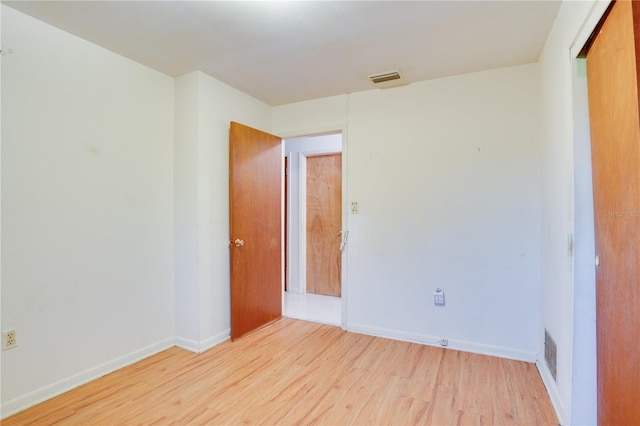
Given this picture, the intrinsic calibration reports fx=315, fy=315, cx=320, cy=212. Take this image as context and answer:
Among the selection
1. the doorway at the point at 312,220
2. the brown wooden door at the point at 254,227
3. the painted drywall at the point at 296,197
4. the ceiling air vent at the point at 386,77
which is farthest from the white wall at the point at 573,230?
the painted drywall at the point at 296,197

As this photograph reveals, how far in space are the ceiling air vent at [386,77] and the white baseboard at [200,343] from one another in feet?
8.73

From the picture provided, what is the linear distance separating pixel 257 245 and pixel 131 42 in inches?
75.5

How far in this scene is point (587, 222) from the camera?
154 cm

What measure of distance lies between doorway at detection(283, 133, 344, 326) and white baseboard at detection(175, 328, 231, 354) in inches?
61.9

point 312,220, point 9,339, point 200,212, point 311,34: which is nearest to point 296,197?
point 312,220

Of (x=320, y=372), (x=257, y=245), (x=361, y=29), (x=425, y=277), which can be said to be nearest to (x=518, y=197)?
(x=425, y=277)

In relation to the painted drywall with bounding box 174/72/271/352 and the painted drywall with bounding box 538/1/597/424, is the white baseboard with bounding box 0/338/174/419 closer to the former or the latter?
the painted drywall with bounding box 174/72/271/352

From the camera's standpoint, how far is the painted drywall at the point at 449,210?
2498 mm

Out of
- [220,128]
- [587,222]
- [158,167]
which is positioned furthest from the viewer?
[220,128]

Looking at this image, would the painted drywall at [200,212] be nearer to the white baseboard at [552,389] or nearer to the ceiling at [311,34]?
the ceiling at [311,34]

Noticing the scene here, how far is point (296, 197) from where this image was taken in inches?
177

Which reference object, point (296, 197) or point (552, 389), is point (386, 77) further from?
point (552, 389)

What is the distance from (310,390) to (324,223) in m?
2.63

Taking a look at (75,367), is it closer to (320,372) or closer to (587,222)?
(320,372)
